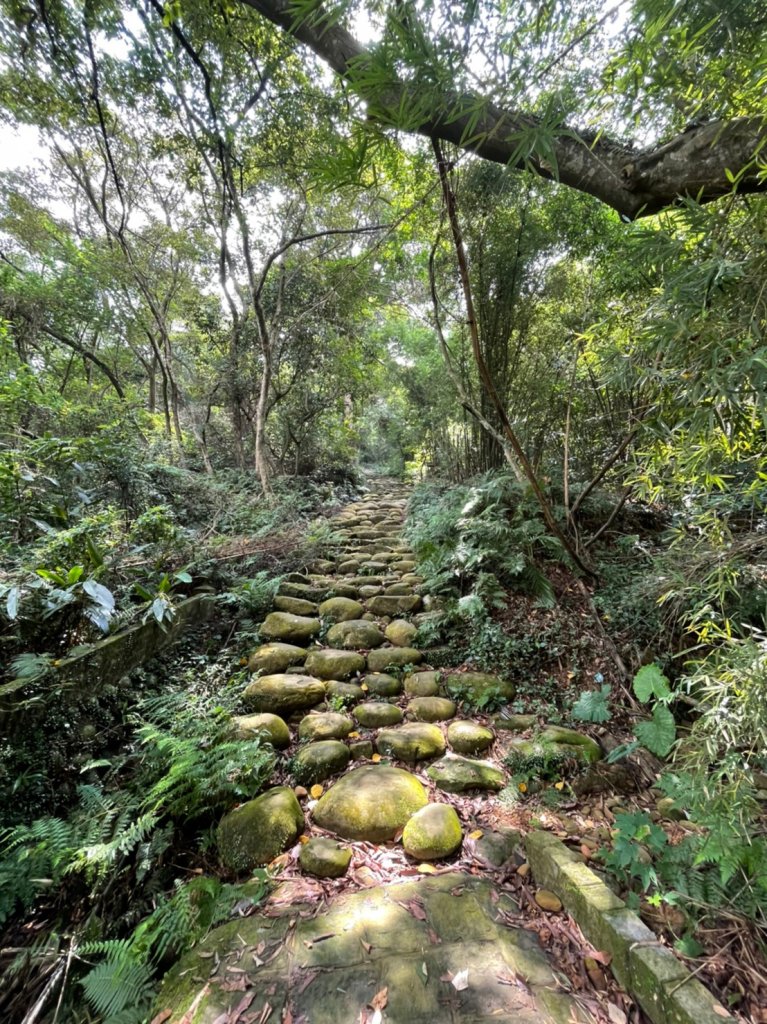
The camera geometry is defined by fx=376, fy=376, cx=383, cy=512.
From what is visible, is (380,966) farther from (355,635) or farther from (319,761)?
(355,635)

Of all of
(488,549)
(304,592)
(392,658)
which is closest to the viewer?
(392,658)

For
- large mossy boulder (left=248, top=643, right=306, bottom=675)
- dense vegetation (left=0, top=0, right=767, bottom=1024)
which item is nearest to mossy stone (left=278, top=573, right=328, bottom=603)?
dense vegetation (left=0, top=0, right=767, bottom=1024)

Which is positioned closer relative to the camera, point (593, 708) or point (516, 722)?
point (593, 708)

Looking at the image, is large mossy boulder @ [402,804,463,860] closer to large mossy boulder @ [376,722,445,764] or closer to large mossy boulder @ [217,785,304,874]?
large mossy boulder @ [376,722,445,764]

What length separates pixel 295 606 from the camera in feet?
10.4

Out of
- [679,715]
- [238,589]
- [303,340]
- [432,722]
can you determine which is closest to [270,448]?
[303,340]

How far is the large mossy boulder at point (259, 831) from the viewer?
1.46m

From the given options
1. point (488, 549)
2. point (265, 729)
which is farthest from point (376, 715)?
point (488, 549)

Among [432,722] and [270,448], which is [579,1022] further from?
[270,448]

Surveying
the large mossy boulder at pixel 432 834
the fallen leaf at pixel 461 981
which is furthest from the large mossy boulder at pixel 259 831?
the fallen leaf at pixel 461 981

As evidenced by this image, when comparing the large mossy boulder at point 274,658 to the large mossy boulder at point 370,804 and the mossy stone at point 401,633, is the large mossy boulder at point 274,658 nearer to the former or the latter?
the mossy stone at point 401,633

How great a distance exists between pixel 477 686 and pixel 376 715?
2.18 feet

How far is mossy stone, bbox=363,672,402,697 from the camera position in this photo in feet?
7.85

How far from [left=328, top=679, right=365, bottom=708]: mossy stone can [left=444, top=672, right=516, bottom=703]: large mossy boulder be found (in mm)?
563
